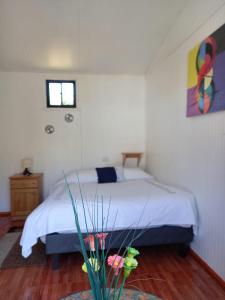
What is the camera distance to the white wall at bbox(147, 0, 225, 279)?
2.02 meters

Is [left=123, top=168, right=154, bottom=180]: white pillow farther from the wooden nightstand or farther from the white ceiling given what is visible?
the white ceiling

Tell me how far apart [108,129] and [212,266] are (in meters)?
2.70

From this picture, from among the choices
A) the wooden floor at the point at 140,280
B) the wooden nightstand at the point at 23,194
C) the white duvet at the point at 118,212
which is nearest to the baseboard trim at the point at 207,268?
the wooden floor at the point at 140,280

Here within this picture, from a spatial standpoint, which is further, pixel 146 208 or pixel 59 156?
pixel 59 156

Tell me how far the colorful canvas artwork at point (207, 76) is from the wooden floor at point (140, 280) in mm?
1530

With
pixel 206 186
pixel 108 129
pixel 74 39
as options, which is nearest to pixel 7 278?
pixel 206 186

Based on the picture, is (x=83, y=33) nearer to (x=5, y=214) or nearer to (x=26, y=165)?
(x=26, y=165)

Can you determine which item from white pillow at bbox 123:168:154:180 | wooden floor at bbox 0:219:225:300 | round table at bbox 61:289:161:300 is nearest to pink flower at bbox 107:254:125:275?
round table at bbox 61:289:161:300

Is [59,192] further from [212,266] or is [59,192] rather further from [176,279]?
[212,266]

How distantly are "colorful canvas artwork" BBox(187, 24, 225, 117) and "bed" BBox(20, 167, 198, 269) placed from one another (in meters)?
0.96

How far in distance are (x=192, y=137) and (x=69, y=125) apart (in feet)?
7.51

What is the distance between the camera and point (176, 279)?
204 centimetres

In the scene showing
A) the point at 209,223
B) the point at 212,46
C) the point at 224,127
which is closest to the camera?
the point at 224,127

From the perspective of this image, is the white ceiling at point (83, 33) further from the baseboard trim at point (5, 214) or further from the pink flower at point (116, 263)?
the pink flower at point (116, 263)
